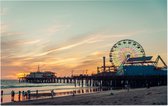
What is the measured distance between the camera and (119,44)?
7725 cm

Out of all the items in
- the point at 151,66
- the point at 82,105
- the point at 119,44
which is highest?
the point at 119,44

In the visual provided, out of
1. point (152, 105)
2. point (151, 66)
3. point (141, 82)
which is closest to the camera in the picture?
point (152, 105)

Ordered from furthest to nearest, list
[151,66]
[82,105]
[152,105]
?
1. [151,66]
2. [82,105]
3. [152,105]

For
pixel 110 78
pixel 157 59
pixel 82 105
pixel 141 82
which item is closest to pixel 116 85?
pixel 110 78

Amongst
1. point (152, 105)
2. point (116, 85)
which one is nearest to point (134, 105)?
point (152, 105)

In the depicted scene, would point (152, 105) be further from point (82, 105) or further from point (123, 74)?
point (123, 74)

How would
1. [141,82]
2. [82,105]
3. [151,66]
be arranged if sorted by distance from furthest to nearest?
[151,66] → [141,82] → [82,105]

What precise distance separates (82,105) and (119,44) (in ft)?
191

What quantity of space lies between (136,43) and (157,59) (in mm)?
9114

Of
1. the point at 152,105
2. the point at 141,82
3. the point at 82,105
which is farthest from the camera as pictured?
the point at 141,82

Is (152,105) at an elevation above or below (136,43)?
below

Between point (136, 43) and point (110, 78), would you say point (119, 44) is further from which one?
point (110, 78)

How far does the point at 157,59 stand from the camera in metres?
80.0

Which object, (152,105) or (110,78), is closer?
(152,105)
